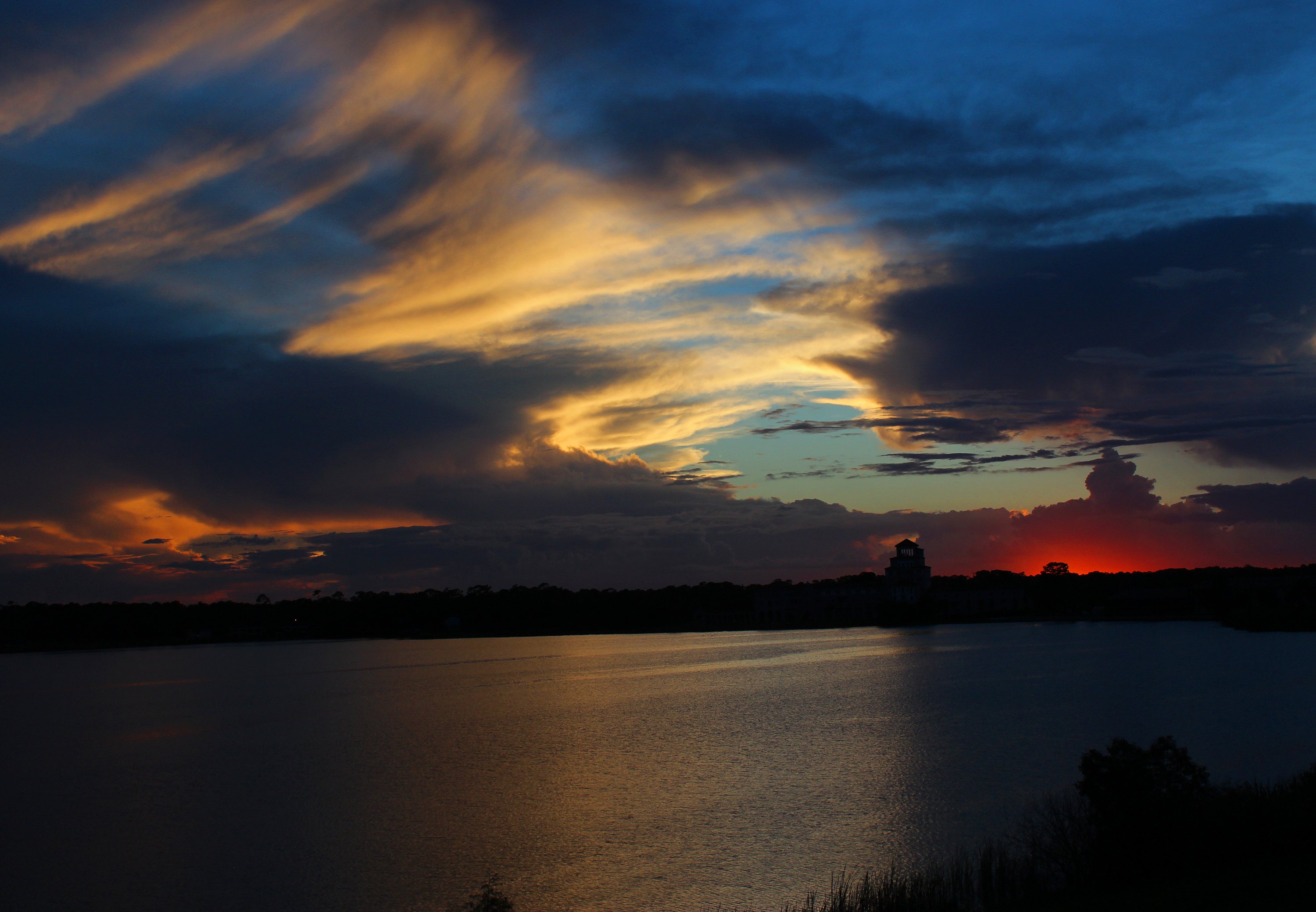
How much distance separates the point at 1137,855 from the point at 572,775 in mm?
28584

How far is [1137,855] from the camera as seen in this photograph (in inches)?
847

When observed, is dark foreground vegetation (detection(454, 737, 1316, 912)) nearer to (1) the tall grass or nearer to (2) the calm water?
(1) the tall grass

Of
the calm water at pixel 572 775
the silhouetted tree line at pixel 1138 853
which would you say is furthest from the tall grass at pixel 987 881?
the calm water at pixel 572 775

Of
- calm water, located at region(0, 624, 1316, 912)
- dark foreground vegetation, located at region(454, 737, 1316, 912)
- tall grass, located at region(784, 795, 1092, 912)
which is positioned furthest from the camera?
calm water, located at region(0, 624, 1316, 912)

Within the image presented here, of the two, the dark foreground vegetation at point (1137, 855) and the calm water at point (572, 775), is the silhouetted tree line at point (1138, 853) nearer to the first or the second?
the dark foreground vegetation at point (1137, 855)

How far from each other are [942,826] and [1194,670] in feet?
201

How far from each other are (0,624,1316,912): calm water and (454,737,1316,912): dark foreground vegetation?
4819mm

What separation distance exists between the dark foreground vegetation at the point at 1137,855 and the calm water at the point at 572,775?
190 inches

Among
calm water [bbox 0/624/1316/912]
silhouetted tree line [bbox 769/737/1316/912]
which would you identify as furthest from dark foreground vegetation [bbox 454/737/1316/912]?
calm water [bbox 0/624/1316/912]

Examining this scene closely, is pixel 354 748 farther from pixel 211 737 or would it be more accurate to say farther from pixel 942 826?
pixel 942 826

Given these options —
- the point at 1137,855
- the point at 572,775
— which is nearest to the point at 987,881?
the point at 1137,855

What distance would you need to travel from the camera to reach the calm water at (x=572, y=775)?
2905 centimetres

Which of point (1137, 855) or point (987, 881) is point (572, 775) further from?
point (1137, 855)

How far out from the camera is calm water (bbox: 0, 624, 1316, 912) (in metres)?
29.0
